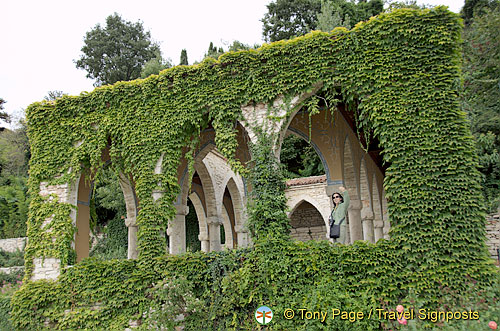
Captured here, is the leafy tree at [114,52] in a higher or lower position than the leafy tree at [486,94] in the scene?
higher

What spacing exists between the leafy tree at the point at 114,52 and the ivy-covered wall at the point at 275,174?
73.9 ft

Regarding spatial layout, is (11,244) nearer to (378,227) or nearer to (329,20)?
(378,227)

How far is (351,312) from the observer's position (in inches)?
250

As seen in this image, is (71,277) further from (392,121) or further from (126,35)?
(126,35)

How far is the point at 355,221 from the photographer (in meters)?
10.4

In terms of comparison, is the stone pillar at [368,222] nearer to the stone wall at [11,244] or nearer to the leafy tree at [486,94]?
the leafy tree at [486,94]

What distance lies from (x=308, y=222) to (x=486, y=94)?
9.36m

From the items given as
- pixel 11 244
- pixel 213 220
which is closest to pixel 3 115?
pixel 11 244

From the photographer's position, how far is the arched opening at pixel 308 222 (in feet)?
59.0

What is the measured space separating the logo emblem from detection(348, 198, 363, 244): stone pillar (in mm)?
3906

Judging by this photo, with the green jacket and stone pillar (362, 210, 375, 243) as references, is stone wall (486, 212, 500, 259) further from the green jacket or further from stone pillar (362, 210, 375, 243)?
the green jacket

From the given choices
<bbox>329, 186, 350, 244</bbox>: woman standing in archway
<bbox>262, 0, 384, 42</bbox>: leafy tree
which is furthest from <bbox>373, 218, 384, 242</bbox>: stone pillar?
<bbox>262, 0, 384, 42</bbox>: leafy tree

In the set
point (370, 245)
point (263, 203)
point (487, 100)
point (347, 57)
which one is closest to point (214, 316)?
point (263, 203)

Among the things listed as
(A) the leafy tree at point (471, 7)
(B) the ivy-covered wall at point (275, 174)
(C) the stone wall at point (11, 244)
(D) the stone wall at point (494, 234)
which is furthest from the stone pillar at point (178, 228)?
(A) the leafy tree at point (471, 7)
